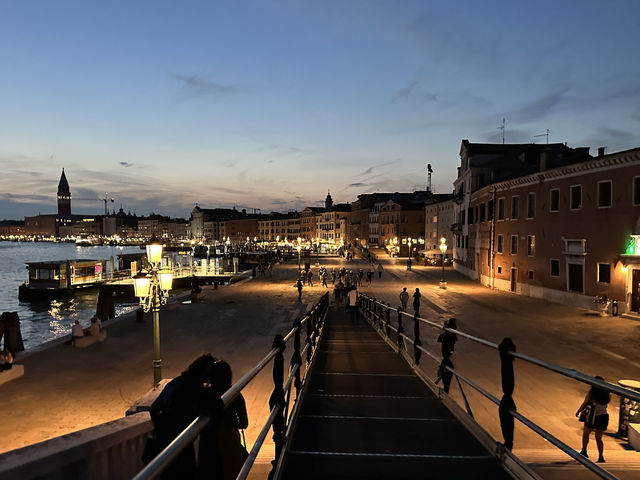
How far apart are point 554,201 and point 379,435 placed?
94.2 ft

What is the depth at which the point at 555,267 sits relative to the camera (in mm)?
28688

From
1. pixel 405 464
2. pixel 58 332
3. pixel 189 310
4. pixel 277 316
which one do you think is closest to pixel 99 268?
pixel 58 332

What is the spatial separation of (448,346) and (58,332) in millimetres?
36398

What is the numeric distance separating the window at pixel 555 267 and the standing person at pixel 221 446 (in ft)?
97.9

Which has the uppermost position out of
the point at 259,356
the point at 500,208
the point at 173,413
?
the point at 500,208

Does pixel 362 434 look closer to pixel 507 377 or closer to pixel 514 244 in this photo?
pixel 507 377

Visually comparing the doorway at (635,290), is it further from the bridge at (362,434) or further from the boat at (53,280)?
the boat at (53,280)

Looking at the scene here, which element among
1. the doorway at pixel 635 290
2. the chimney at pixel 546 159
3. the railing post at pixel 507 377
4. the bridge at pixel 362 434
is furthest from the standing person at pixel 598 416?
the chimney at pixel 546 159

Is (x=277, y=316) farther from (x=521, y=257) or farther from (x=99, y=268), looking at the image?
(x=99, y=268)

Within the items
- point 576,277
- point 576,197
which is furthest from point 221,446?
point 576,197

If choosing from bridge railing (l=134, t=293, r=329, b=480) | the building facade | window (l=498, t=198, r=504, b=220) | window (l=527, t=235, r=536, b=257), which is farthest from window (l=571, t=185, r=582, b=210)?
bridge railing (l=134, t=293, r=329, b=480)

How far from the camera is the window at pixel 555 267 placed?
28.3m

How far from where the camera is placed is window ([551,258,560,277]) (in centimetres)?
2833

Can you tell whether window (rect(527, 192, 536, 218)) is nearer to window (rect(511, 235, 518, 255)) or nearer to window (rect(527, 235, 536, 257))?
window (rect(527, 235, 536, 257))
